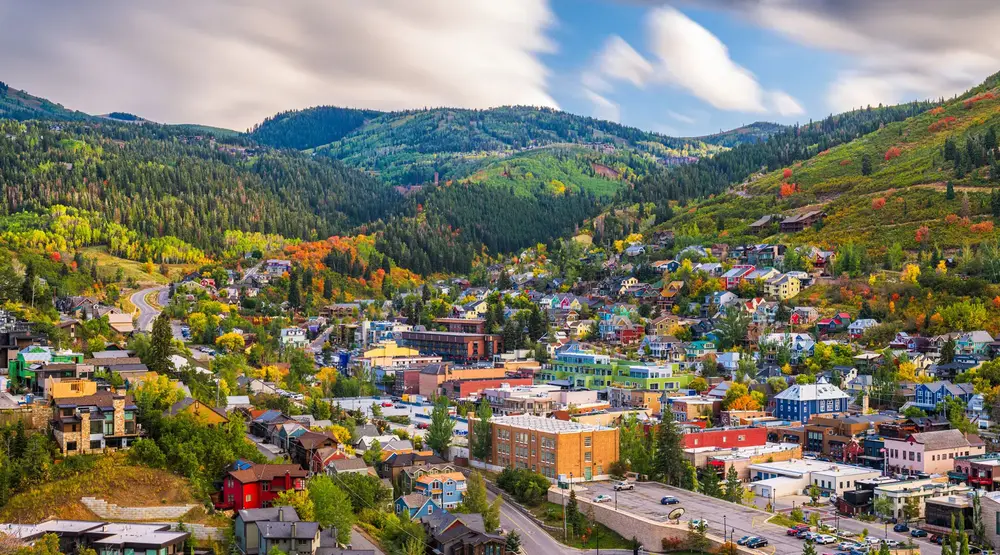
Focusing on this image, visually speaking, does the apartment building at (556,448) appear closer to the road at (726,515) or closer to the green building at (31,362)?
the road at (726,515)

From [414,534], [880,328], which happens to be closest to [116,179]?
[880,328]

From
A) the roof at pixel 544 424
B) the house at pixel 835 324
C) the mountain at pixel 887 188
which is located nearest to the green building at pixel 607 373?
the house at pixel 835 324

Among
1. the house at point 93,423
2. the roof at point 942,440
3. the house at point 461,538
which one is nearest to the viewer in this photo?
the house at point 93,423

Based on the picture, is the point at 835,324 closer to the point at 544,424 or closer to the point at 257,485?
the point at 544,424

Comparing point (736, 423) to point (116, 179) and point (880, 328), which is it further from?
point (116, 179)

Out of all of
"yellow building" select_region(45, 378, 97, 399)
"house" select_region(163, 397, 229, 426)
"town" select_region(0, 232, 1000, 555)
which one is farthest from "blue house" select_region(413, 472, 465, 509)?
"yellow building" select_region(45, 378, 97, 399)
